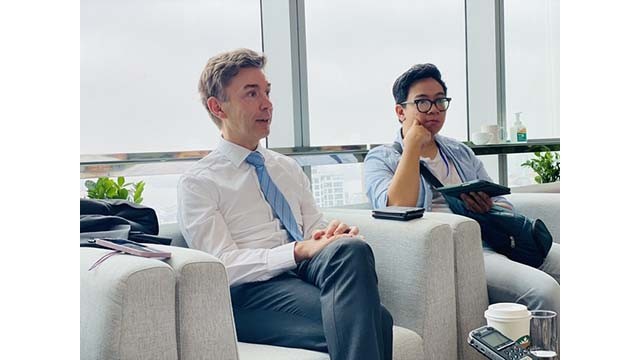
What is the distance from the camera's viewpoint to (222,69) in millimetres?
2463

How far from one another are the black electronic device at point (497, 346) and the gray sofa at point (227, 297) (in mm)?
452

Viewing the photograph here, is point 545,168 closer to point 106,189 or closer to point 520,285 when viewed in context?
point 520,285

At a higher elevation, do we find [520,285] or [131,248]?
[131,248]

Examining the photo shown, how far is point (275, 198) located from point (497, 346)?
105 cm

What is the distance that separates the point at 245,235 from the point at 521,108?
305 cm

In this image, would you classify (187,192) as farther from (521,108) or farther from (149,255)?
(521,108)

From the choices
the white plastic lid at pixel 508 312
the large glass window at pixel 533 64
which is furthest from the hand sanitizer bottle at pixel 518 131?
the white plastic lid at pixel 508 312

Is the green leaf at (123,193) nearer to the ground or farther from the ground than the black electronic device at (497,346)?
farther from the ground

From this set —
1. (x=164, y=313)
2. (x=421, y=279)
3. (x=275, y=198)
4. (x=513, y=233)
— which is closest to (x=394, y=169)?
(x=513, y=233)

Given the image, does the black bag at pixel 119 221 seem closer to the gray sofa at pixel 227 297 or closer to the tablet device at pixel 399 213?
the gray sofa at pixel 227 297

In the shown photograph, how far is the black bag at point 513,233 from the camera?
2.68 m

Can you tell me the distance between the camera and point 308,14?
364cm
